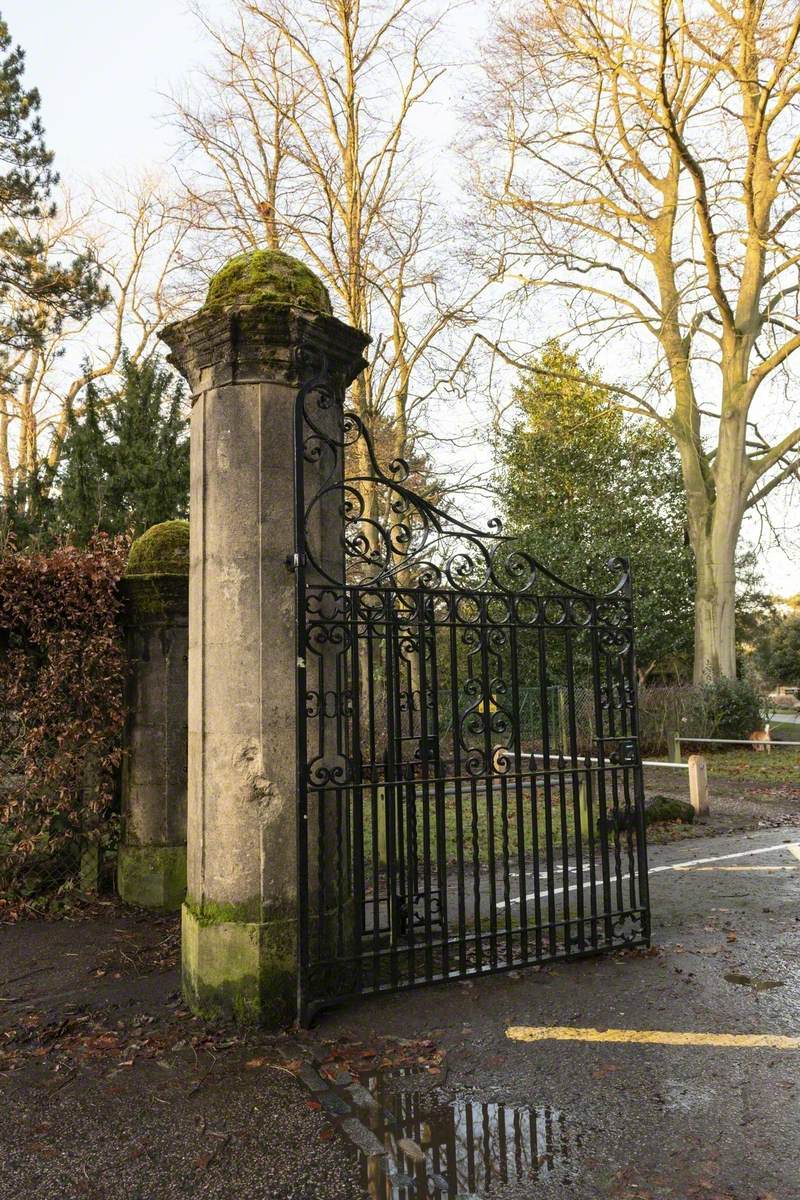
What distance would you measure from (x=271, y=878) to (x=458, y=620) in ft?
5.70

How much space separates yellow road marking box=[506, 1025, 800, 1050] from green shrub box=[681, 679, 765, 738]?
49.9 feet

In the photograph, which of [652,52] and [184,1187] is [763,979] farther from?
[652,52]

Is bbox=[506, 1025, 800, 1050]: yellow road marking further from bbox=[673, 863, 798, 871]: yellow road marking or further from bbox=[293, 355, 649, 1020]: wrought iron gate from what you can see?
bbox=[673, 863, 798, 871]: yellow road marking

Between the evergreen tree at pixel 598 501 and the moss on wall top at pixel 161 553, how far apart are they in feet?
48.9

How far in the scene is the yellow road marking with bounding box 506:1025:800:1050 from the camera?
4.02 m

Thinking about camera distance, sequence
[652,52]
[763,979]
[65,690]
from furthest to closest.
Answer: [652,52], [65,690], [763,979]

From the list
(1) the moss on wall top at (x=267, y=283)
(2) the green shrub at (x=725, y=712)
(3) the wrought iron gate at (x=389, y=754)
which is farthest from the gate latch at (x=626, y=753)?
(2) the green shrub at (x=725, y=712)

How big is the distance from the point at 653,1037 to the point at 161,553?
5.00 m

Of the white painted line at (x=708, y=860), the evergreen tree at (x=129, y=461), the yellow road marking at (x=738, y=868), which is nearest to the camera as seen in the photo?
the white painted line at (x=708, y=860)

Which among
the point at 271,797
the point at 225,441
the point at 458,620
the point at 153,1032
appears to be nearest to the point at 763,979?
the point at 458,620

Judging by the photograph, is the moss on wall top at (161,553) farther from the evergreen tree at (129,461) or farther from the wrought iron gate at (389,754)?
the evergreen tree at (129,461)

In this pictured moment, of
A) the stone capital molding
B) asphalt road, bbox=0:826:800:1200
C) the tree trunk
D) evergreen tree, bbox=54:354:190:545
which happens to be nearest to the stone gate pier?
the stone capital molding

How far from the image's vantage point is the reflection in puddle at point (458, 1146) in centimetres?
295

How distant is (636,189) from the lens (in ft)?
58.7
